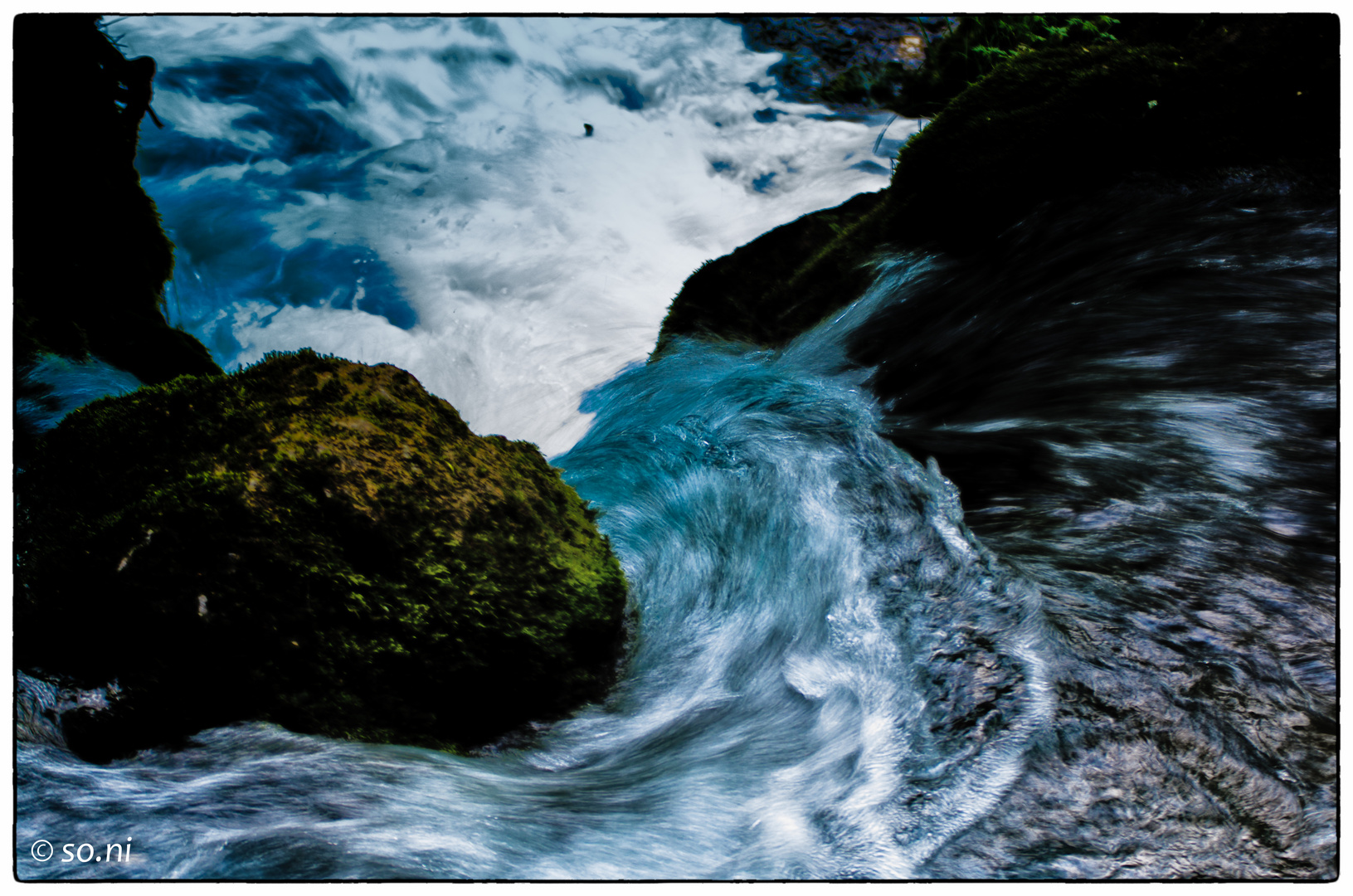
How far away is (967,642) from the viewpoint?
185 cm

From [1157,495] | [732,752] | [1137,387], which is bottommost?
[732,752]

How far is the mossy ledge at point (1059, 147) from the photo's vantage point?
6.41ft

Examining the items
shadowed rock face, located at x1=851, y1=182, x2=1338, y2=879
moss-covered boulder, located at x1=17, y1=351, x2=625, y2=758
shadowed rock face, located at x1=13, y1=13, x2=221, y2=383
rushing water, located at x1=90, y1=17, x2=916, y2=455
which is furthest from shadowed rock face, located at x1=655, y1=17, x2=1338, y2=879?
shadowed rock face, located at x1=13, y1=13, x2=221, y2=383

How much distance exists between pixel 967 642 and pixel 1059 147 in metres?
1.69

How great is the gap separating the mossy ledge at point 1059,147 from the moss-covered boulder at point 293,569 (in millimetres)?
965

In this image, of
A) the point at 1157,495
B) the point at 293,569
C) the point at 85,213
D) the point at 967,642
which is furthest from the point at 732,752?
the point at 85,213

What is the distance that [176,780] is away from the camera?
5.52 ft

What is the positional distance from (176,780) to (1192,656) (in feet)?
8.49

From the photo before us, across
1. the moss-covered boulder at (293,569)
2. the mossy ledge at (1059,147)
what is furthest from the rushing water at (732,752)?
the mossy ledge at (1059,147)


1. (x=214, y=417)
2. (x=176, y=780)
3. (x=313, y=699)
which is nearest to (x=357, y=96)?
(x=214, y=417)

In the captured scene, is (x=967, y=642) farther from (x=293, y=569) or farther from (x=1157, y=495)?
(x=293, y=569)

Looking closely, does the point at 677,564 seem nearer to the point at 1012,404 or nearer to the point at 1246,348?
the point at 1012,404

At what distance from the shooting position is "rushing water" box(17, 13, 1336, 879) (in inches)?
63.6

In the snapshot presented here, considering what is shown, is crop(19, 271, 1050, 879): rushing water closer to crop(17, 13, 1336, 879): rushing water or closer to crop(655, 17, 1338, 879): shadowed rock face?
crop(17, 13, 1336, 879): rushing water
